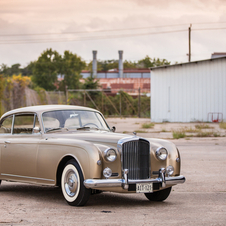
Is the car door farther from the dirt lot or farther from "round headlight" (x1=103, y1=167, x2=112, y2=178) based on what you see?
"round headlight" (x1=103, y1=167, x2=112, y2=178)

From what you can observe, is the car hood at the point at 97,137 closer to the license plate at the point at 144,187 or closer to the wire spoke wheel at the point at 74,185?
the wire spoke wheel at the point at 74,185

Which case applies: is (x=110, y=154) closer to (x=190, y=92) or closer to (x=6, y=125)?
(x=6, y=125)

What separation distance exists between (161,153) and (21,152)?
8.22 ft

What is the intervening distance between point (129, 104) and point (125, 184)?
4023 centimetres

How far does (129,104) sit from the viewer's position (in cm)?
4625

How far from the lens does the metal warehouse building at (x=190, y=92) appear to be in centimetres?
3200

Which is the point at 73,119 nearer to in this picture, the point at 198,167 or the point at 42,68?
the point at 198,167

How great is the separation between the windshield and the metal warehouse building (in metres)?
25.0

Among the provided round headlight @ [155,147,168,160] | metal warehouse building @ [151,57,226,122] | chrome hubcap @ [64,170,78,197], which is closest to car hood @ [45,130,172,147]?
round headlight @ [155,147,168,160]

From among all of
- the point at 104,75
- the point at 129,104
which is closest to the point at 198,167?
the point at 129,104

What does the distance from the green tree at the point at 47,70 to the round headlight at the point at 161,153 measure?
68.2 metres

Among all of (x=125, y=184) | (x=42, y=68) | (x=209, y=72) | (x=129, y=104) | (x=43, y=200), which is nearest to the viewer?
(x=125, y=184)

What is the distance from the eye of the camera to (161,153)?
670 centimetres

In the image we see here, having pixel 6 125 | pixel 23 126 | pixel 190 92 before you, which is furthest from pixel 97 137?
pixel 190 92
